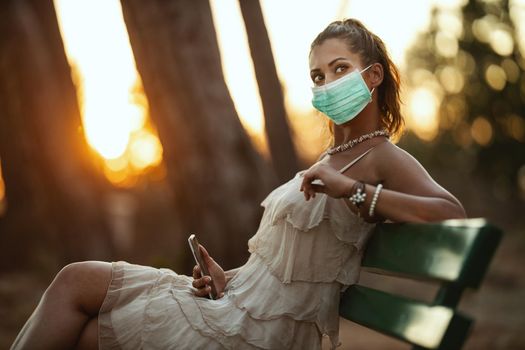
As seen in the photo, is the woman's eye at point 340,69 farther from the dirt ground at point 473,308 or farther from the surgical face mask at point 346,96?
the dirt ground at point 473,308

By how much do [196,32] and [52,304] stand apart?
436 cm

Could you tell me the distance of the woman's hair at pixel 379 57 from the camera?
133 inches

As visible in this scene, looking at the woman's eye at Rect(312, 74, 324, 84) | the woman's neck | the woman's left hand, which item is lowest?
the woman's left hand

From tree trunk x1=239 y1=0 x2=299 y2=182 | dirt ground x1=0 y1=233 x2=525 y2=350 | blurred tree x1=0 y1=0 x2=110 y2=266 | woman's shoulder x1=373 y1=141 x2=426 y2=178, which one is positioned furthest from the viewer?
blurred tree x1=0 y1=0 x2=110 y2=266

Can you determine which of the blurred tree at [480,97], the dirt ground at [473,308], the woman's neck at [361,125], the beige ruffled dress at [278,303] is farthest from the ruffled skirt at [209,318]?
the blurred tree at [480,97]

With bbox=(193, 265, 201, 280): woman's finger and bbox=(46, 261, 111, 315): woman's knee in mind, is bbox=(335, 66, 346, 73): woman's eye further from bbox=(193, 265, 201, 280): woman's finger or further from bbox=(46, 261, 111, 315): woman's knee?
bbox=(46, 261, 111, 315): woman's knee

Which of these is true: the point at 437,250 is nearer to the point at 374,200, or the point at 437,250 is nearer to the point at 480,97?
the point at 374,200

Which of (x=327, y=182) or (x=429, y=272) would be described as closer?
(x=429, y=272)

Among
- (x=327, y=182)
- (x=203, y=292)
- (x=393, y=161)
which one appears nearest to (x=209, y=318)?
(x=203, y=292)

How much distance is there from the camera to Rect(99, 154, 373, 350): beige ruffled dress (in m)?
3.03

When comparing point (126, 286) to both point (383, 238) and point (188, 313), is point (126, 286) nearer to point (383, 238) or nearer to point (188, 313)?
point (188, 313)

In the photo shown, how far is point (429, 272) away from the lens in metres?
2.23

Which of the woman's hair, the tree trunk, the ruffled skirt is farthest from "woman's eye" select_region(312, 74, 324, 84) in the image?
the tree trunk

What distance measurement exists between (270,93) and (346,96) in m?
7.18
